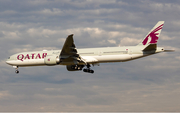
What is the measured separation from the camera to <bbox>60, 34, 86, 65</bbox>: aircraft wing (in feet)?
136

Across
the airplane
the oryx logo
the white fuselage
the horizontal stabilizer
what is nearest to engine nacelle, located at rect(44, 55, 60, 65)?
the airplane

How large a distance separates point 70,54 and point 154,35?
45.4ft

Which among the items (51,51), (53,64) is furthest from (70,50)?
(51,51)

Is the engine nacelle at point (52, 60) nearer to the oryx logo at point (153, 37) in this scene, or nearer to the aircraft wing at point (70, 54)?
the aircraft wing at point (70, 54)

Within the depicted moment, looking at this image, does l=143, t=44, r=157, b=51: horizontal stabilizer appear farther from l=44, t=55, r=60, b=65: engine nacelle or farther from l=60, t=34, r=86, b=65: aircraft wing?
l=44, t=55, r=60, b=65: engine nacelle

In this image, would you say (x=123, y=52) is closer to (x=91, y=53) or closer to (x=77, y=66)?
(x=91, y=53)

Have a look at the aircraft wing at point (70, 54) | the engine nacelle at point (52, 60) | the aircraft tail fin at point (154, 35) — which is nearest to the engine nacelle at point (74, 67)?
the aircraft wing at point (70, 54)

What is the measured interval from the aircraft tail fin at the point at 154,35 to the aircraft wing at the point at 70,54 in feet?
35.6

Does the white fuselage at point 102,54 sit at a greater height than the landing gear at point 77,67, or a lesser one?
greater

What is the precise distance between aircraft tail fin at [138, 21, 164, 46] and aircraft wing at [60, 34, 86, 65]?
35.6 ft

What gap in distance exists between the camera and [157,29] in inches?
1786

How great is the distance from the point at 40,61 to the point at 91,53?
902 centimetres

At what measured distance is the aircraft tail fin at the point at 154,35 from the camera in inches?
1783

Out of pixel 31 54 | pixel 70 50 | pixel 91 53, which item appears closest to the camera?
pixel 70 50
